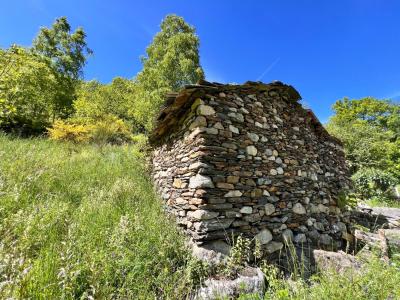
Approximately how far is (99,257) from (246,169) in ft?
8.20

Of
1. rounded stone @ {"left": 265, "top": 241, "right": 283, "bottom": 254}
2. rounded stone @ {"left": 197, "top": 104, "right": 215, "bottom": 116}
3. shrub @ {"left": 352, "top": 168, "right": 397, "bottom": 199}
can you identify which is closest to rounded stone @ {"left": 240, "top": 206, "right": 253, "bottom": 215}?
rounded stone @ {"left": 265, "top": 241, "right": 283, "bottom": 254}

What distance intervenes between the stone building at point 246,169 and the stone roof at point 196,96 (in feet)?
0.07

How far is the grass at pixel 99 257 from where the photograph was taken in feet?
5.79

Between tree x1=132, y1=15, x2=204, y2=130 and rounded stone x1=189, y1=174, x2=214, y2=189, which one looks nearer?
rounded stone x1=189, y1=174, x2=214, y2=189

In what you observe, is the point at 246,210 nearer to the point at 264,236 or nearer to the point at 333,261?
the point at 264,236

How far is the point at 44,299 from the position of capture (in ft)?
5.27

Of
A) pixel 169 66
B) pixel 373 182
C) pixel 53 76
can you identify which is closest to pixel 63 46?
pixel 53 76

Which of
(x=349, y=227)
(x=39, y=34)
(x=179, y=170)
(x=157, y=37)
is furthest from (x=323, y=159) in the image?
(x=39, y=34)

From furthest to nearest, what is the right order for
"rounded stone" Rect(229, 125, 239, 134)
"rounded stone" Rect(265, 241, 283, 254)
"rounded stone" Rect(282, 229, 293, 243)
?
"rounded stone" Rect(282, 229, 293, 243), "rounded stone" Rect(229, 125, 239, 134), "rounded stone" Rect(265, 241, 283, 254)

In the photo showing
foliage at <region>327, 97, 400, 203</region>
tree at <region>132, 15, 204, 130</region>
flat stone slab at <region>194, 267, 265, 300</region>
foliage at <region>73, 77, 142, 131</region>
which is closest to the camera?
flat stone slab at <region>194, 267, 265, 300</region>

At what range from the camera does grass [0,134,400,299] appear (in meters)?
1.76

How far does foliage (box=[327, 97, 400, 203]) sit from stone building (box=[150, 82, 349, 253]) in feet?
14.2

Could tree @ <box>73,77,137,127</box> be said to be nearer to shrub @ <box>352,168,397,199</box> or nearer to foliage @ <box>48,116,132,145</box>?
foliage @ <box>48,116,132,145</box>

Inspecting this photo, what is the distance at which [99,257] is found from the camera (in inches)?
82.9
